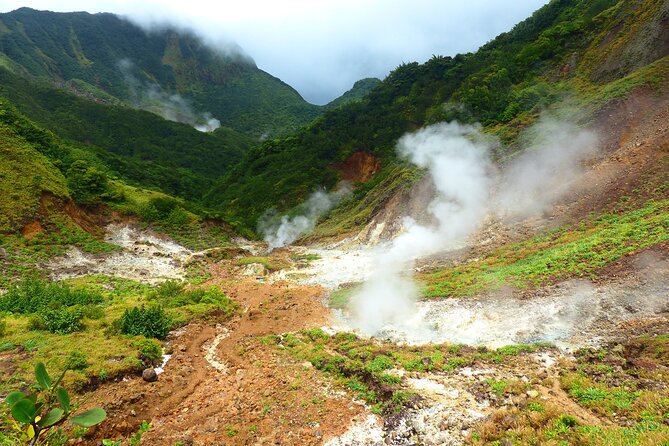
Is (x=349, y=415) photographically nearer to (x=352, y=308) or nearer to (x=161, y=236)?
(x=352, y=308)

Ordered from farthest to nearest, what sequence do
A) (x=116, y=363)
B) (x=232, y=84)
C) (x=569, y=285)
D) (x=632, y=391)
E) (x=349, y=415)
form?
(x=232, y=84) < (x=569, y=285) < (x=116, y=363) < (x=349, y=415) < (x=632, y=391)

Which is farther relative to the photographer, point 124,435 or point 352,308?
point 352,308

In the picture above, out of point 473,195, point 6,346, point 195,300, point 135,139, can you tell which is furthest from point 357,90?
point 6,346

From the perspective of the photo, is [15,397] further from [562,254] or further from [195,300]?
[562,254]

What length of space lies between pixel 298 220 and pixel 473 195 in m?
22.9

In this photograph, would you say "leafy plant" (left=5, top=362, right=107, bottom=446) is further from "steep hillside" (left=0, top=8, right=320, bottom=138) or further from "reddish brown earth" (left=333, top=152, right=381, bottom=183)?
"steep hillside" (left=0, top=8, right=320, bottom=138)

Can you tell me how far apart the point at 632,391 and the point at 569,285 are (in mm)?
5707

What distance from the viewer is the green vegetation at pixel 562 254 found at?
1287 cm

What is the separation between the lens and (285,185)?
49125 mm

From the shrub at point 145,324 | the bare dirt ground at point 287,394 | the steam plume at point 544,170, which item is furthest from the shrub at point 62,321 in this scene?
the steam plume at point 544,170

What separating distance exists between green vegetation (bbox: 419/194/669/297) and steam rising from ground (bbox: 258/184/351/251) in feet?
80.7

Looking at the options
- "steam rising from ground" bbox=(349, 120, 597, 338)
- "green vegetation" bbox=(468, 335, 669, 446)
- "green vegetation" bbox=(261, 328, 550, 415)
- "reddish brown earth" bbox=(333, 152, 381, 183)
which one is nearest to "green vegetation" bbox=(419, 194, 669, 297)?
"steam rising from ground" bbox=(349, 120, 597, 338)

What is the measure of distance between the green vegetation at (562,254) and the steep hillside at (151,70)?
89.2 m

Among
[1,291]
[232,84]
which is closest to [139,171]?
[1,291]
